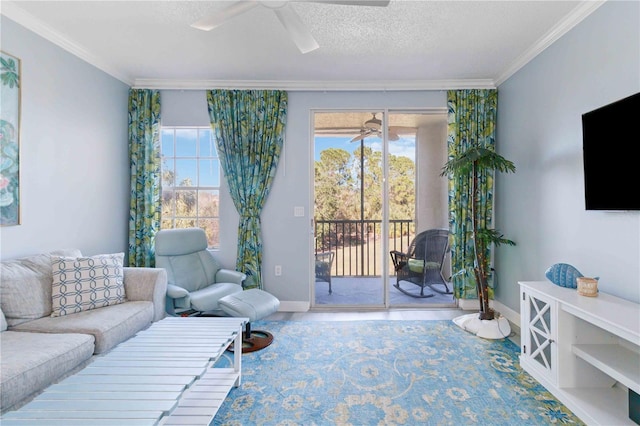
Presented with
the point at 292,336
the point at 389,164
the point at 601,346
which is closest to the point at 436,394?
the point at 601,346

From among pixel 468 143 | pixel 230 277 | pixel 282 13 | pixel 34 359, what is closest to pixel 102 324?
pixel 34 359

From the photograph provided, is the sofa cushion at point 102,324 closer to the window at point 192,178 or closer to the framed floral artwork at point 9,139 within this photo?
the framed floral artwork at point 9,139

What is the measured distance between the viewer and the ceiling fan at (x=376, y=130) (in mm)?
3691

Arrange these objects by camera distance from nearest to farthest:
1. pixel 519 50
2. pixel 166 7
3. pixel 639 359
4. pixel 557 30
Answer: pixel 639 359
pixel 166 7
pixel 557 30
pixel 519 50

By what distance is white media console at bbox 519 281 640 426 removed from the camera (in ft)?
5.38

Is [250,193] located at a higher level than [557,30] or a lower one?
lower

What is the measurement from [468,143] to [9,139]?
4.15 m

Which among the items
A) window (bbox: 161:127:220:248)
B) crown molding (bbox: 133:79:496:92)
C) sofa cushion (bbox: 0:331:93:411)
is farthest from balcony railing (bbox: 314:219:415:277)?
sofa cushion (bbox: 0:331:93:411)

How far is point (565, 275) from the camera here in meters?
2.15

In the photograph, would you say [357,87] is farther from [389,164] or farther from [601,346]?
[601,346]

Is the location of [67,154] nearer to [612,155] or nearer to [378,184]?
[378,184]

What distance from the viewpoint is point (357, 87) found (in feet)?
11.7

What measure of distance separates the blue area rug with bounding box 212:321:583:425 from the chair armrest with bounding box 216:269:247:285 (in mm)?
712

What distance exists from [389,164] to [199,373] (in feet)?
9.67
